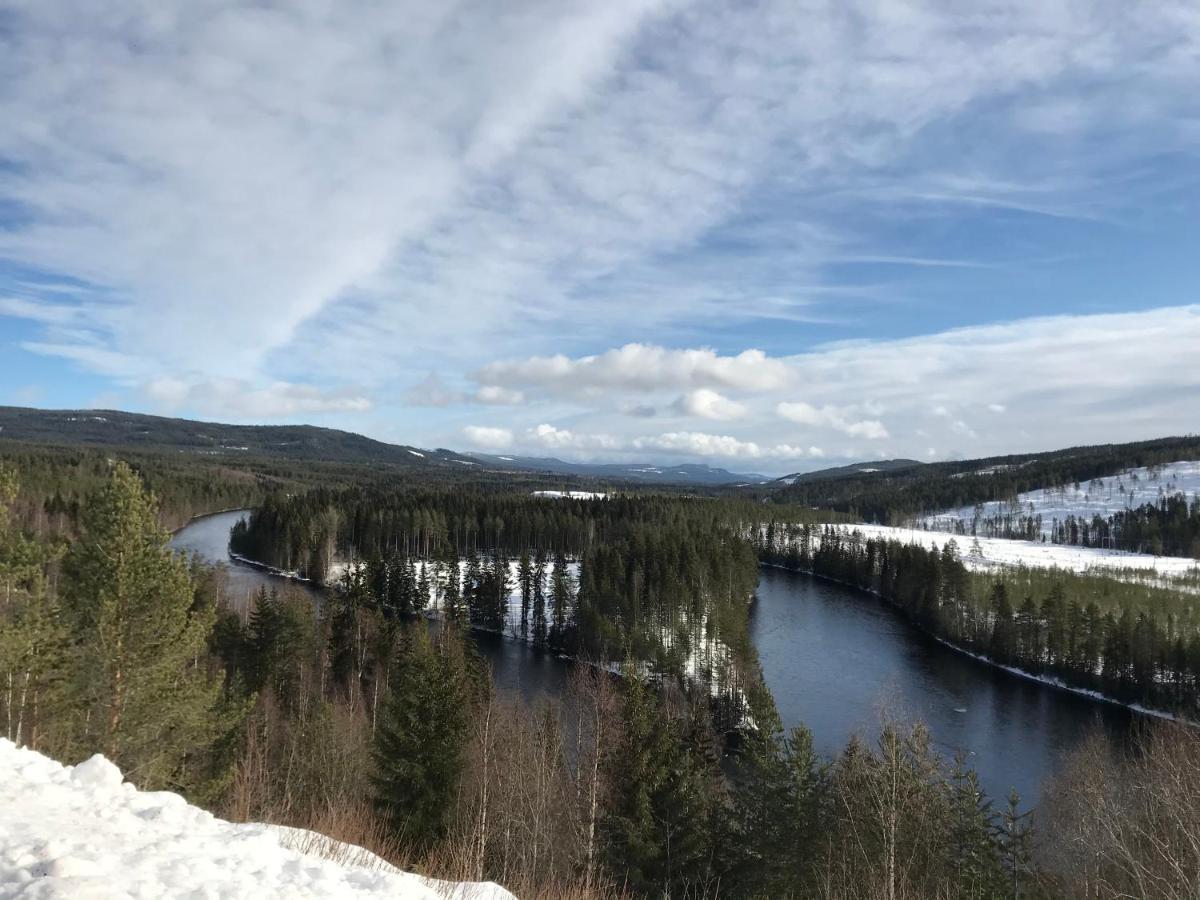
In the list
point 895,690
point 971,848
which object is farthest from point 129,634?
point 895,690

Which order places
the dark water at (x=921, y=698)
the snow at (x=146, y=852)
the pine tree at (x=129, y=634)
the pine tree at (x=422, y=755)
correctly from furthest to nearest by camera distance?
the dark water at (x=921, y=698) → the pine tree at (x=422, y=755) → the pine tree at (x=129, y=634) → the snow at (x=146, y=852)

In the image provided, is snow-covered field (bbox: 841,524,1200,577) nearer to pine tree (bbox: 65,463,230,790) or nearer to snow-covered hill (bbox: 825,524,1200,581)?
snow-covered hill (bbox: 825,524,1200,581)

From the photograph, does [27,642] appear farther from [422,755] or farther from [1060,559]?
[1060,559]

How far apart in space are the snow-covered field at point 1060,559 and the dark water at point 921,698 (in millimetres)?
36198

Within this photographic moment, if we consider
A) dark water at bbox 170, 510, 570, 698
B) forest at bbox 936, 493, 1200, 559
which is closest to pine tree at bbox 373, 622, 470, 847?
dark water at bbox 170, 510, 570, 698

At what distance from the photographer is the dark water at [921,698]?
143 ft

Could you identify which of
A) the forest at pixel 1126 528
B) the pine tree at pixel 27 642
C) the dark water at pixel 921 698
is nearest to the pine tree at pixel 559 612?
the dark water at pixel 921 698

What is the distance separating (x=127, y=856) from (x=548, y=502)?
427ft

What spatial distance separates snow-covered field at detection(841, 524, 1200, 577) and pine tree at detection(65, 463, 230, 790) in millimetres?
105298

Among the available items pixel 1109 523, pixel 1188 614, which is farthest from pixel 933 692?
pixel 1109 523

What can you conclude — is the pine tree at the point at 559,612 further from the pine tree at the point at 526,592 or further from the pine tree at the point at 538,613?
the pine tree at the point at 526,592

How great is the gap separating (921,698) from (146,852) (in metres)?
58.9

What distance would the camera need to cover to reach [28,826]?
21.4 feet

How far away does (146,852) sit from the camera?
21.0 feet
